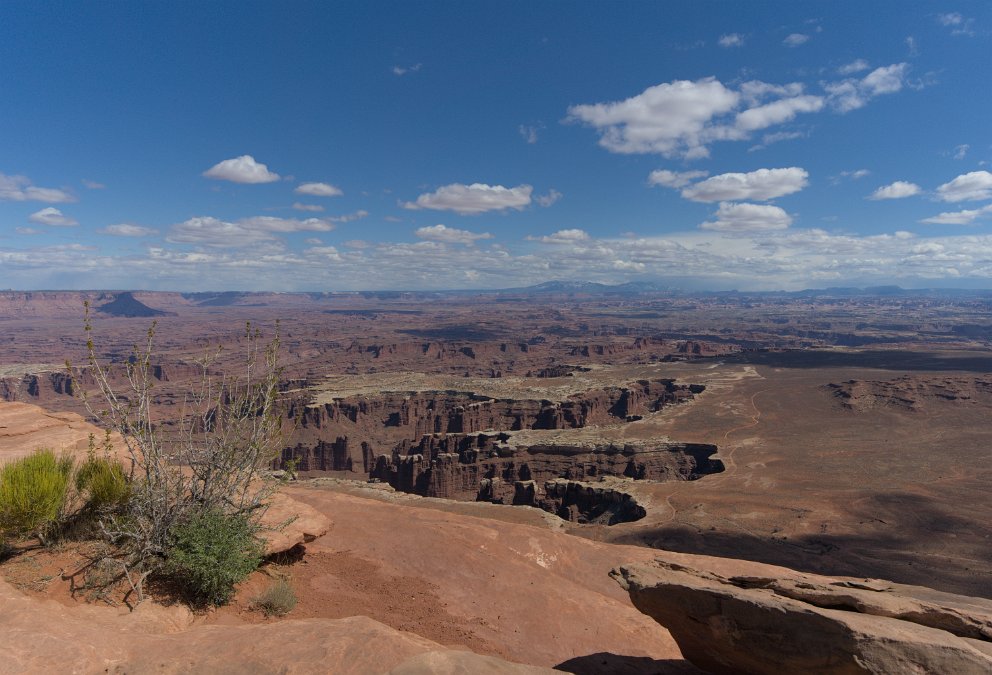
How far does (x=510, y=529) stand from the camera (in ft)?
54.4

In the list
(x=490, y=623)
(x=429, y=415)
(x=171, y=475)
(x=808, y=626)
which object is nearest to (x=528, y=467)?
(x=429, y=415)

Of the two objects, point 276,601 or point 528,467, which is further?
point 528,467

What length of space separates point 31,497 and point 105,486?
131cm

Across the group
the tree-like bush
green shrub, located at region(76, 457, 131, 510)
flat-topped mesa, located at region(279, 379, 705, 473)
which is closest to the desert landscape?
flat-topped mesa, located at region(279, 379, 705, 473)

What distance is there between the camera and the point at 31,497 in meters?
8.71

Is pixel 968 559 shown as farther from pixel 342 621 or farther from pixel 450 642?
pixel 342 621

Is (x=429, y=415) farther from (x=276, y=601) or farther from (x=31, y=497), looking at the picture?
(x=31, y=497)

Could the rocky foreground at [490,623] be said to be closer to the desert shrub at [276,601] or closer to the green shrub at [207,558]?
the desert shrub at [276,601]

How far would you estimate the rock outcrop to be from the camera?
18.7ft

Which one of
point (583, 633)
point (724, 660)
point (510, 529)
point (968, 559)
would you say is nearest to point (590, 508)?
point (968, 559)

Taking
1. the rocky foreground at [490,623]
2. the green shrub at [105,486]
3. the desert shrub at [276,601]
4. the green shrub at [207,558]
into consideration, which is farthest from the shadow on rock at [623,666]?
the green shrub at [105,486]

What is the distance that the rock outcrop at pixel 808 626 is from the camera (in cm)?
569

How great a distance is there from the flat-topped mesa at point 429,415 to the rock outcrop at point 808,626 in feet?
189

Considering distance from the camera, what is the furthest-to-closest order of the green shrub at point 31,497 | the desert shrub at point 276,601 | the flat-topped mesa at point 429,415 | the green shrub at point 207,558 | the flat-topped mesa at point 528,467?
the flat-topped mesa at point 429,415 → the flat-topped mesa at point 528,467 → the desert shrub at point 276,601 → the green shrub at point 207,558 → the green shrub at point 31,497
